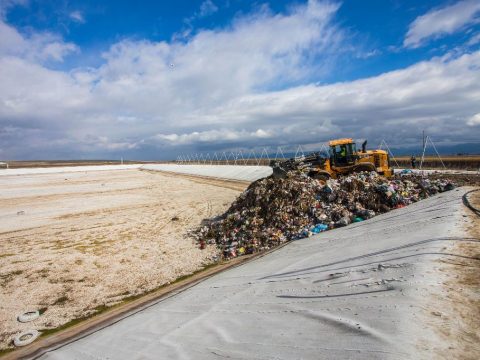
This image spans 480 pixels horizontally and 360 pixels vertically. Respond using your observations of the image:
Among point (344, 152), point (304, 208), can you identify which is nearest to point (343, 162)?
point (344, 152)

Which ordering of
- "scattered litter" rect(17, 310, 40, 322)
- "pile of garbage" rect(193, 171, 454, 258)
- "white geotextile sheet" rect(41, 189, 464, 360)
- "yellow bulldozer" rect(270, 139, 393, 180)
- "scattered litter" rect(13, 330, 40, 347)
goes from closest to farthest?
"white geotextile sheet" rect(41, 189, 464, 360)
"scattered litter" rect(13, 330, 40, 347)
"scattered litter" rect(17, 310, 40, 322)
"pile of garbage" rect(193, 171, 454, 258)
"yellow bulldozer" rect(270, 139, 393, 180)

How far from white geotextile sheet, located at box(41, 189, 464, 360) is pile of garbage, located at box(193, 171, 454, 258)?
111 inches

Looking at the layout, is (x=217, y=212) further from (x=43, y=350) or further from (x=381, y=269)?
(x=381, y=269)

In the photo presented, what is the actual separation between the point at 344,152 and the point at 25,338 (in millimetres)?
16044

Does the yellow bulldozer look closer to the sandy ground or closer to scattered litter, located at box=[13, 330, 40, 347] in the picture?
the sandy ground

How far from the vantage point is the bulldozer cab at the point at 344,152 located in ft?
59.1

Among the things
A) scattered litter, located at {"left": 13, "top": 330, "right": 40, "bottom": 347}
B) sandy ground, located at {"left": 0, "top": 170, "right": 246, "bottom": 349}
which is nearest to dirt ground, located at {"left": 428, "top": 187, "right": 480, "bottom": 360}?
sandy ground, located at {"left": 0, "top": 170, "right": 246, "bottom": 349}

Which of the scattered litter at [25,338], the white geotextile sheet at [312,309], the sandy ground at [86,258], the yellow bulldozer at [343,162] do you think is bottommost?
the scattered litter at [25,338]

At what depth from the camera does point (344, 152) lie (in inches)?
712

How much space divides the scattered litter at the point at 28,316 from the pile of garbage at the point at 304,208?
5.80 meters

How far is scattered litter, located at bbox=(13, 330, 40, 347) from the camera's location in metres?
6.86

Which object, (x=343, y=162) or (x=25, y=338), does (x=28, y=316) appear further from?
(x=343, y=162)

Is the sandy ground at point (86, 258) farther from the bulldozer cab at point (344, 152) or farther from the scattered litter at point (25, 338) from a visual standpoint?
the bulldozer cab at point (344, 152)

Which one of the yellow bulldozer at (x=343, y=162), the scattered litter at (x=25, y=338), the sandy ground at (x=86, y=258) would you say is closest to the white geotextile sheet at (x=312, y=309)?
the scattered litter at (x=25, y=338)
